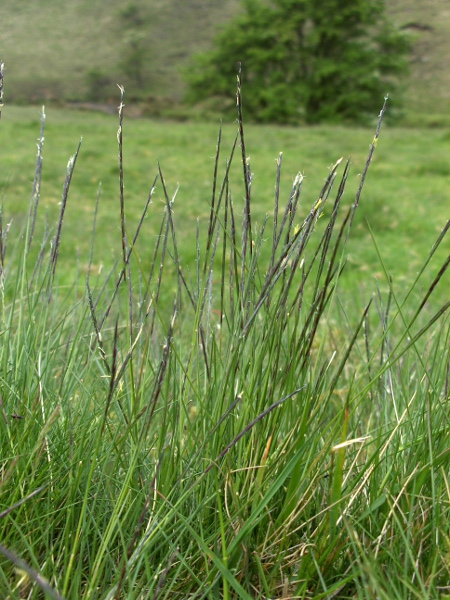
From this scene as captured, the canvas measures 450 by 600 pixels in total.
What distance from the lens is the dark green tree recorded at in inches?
1100

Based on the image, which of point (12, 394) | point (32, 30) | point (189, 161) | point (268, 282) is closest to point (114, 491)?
point (12, 394)

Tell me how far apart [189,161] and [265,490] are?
13229 millimetres

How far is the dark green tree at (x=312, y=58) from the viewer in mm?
27938

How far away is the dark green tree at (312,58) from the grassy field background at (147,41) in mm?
11745

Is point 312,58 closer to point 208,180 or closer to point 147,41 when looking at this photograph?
point 147,41

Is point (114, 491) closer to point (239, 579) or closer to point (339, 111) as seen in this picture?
point (239, 579)

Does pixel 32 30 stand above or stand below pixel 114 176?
above

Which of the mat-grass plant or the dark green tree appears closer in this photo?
the mat-grass plant

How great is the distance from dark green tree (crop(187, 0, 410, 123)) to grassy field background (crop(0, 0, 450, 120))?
11745 millimetres

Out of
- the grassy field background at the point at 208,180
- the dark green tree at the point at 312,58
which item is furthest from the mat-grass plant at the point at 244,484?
the dark green tree at the point at 312,58

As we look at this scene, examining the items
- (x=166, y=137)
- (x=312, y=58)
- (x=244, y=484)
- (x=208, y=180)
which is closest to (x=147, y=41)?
(x=312, y=58)

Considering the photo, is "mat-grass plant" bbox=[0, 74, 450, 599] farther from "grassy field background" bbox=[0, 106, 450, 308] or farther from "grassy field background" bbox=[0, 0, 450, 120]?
"grassy field background" bbox=[0, 0, 450, 120]

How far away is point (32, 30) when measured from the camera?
4478cm

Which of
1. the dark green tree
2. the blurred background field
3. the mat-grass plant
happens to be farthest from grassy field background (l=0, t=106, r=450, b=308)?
the dark green tree
